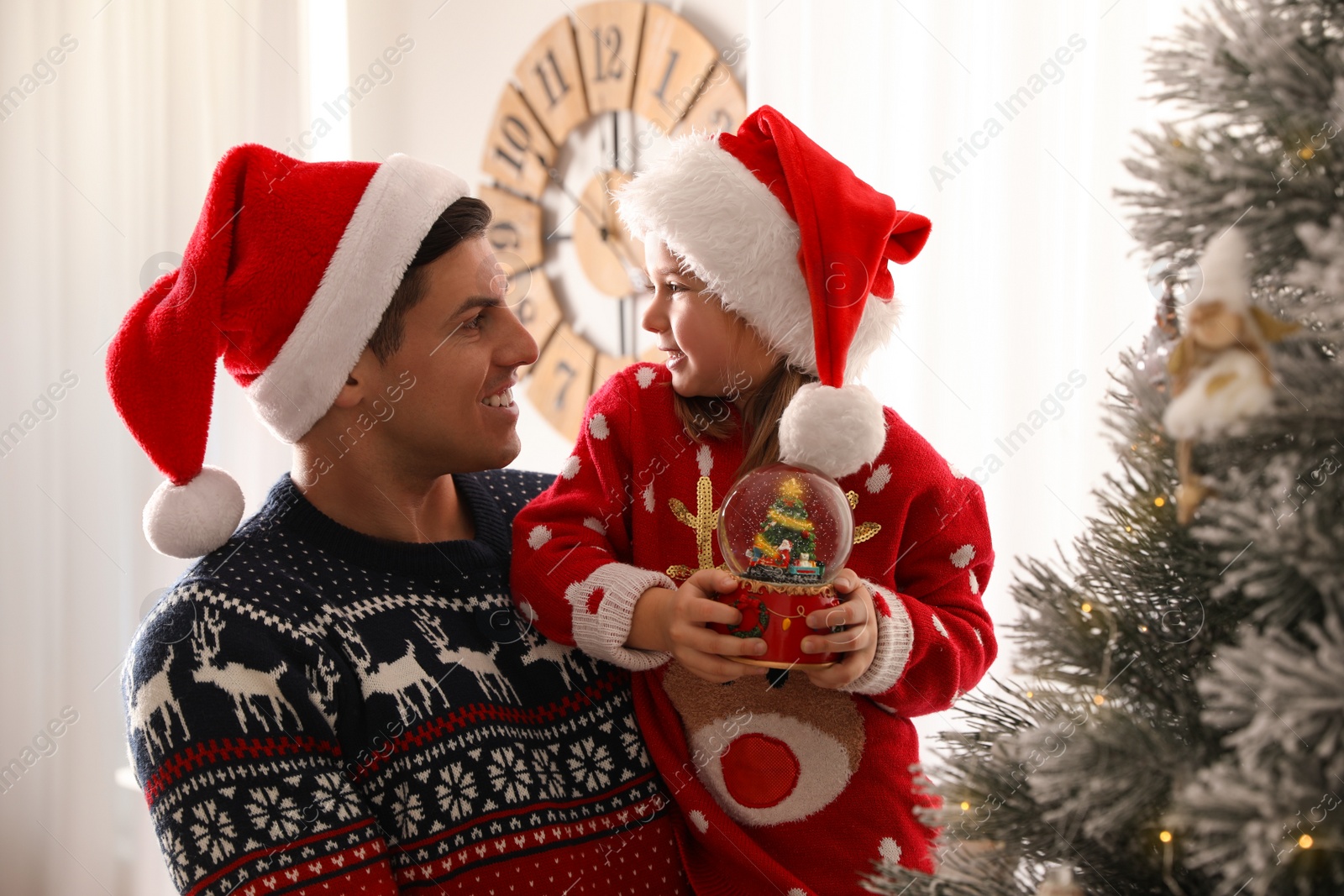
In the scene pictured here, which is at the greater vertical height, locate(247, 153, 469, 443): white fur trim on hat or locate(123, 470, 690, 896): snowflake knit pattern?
locate(247, 153, 469, 443): white fur trim on hat

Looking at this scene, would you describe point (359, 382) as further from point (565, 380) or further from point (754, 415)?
point (565, 380)

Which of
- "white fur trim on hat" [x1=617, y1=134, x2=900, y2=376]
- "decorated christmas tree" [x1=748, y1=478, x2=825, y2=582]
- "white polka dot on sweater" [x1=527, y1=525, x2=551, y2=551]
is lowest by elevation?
"white polka dot on sweater" [x1=527, y1=525, x2=551, y2=551]

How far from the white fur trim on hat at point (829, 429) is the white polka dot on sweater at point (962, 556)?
0.70 feet

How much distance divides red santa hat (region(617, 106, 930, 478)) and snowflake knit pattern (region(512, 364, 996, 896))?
0.45 feet

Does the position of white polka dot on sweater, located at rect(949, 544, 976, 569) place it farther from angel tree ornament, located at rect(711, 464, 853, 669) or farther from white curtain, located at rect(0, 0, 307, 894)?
white curtain, located at rect(0, 0, 307, 894)

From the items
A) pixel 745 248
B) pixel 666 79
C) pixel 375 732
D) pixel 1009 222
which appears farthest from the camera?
pixel 666 79

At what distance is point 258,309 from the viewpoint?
1227mm

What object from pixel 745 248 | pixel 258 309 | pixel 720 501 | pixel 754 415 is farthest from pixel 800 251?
pixel 258 309

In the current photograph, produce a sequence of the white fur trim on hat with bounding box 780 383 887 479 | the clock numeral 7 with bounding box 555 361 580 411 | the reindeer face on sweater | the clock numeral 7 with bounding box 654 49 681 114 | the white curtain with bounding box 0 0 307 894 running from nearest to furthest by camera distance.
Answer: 1. the white fur trim on hat with bounding box 780 383 887 479
2. the reindeer face on sweater
3. the clock numeral 7 with bounding box 654 49 681 114
4. the white curtain with bounding box 0 0 307 894
5. the clock numeral 7 with bounding box 555 361 580 411

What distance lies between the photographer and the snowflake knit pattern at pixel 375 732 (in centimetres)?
100

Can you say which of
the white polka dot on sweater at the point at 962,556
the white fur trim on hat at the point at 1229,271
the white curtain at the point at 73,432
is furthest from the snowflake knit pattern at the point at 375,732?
the white curtain at the point at 73,432

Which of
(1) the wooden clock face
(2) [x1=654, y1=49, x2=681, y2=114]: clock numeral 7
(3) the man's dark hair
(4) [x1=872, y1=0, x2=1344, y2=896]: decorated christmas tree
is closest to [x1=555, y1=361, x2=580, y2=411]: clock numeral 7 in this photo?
(1) the wooden clock face

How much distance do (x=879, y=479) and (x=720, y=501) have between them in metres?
0.19

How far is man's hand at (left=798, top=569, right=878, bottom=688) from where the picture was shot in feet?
3.28
